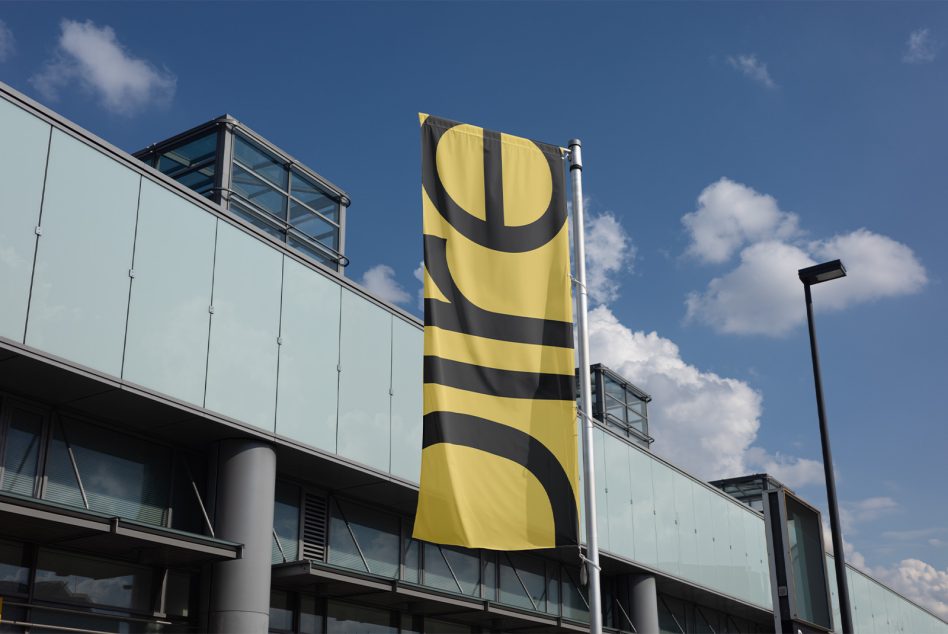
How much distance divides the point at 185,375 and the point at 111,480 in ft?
6.71

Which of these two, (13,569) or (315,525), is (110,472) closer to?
(13,569)

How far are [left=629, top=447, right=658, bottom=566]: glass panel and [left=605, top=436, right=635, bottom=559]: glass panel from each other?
0.31 metres

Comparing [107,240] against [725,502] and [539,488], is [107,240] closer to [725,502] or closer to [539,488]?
[539,488]

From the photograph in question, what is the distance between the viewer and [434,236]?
11.0 meters

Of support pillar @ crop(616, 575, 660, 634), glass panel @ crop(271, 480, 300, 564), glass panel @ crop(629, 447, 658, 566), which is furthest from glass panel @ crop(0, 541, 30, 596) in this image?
support pillar @ crop(616, 575, 660, 634)

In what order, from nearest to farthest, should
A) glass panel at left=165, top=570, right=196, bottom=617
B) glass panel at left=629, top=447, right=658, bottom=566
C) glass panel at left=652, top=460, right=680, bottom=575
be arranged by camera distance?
1. glass panel at left=165, top=570, right=196, bottom=617
2. glass panel at left=629, top=447, right=658, bottom=566
3. glass panel at left=652, top=460, right=680, bottom=575

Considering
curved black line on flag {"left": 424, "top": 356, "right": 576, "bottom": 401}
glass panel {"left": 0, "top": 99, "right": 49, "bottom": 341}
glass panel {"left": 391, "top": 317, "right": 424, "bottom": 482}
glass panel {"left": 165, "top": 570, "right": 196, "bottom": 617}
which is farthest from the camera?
glass panel {"left": 391, "top": 317, "right": 424, "bottom": 482}

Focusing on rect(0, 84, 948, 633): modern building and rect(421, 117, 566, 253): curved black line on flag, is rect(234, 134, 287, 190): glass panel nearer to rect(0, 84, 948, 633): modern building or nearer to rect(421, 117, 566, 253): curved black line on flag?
rect(0, 84, 948, 633): modern building

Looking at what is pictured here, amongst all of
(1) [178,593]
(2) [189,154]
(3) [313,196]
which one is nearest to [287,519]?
(1) [178,593]

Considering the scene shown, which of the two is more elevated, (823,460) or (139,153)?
(139,153)

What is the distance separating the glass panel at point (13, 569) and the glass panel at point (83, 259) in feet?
9.32

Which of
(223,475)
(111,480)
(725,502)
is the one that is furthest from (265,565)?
(725,502)

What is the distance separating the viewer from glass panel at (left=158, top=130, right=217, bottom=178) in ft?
66.8

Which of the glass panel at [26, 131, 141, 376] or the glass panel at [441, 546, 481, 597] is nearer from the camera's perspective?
the glass panel at [26, 131, 141, 376]
